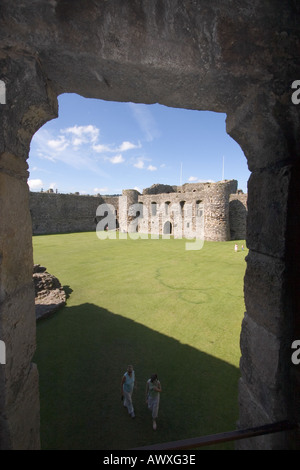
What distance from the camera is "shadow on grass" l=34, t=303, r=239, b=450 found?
2.80 m

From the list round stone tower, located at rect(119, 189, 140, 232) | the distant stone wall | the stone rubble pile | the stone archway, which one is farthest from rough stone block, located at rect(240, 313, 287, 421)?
round stone tower, located at rect(119, 189, 140, 232)

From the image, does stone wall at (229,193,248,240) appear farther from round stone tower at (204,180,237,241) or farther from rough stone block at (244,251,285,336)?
rough stone block at (244,251,285,336)

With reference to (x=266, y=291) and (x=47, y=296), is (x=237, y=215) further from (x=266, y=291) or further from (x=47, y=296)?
(x=266, y=291)

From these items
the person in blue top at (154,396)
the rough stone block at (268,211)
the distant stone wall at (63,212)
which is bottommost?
the person in blue top at (154,396)

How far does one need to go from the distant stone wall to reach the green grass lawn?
55.5ft

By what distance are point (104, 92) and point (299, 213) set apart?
1.73 m

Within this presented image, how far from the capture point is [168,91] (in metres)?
1.77

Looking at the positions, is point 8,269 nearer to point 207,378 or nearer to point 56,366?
point 56,366

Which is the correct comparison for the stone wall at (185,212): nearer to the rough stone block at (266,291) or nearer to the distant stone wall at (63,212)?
the distant stone wall at (63,212)

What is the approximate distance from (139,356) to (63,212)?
23.9 m

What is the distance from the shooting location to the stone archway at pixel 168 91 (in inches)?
56.3

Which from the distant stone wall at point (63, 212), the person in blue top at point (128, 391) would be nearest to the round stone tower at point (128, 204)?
the distant stone wall at point (63, 212)

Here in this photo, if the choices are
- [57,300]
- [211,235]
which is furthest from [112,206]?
[57,300]

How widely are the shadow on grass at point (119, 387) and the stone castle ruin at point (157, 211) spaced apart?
1456 cm
